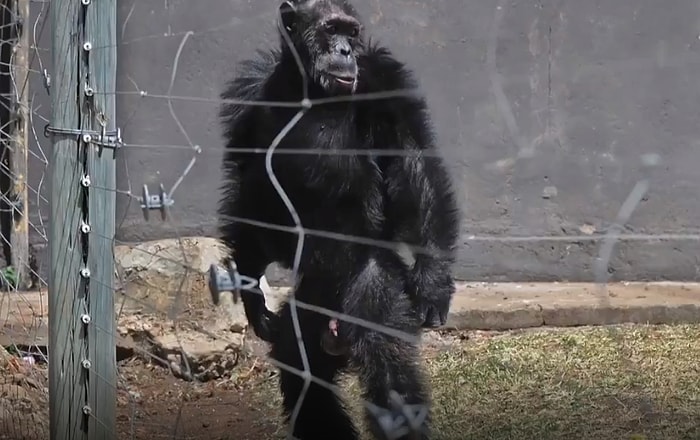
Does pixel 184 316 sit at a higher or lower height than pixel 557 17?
lower

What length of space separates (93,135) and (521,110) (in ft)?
10.1

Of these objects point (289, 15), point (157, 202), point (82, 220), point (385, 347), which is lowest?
point (385, 347)

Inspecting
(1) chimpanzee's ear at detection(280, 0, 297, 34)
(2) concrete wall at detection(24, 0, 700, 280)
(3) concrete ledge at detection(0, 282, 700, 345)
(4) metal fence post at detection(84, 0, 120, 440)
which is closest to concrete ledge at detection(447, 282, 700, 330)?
(3) concrete ledge at detection(0, 282, 700, 345)

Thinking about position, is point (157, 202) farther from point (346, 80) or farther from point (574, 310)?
point (574, 310)

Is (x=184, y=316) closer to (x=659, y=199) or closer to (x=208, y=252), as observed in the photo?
(x=208, y=252)

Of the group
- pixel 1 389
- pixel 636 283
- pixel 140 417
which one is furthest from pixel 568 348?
pixel 1 389

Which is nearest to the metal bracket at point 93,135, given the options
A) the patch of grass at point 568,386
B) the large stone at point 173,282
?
the patch of grass at point 568,386

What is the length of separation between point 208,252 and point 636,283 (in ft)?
7.40

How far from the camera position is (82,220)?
8.20ft

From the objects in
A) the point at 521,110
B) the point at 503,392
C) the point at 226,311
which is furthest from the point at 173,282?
the point at 521,110

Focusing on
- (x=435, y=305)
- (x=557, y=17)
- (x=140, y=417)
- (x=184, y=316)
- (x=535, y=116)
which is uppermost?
(x=557, y=17)

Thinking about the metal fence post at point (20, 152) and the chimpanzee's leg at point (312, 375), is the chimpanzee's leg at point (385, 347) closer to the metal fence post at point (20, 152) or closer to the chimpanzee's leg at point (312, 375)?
the chimpanzee's leg at point (312, 375)

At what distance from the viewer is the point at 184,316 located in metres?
4.43

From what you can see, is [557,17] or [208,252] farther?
[557,17]
